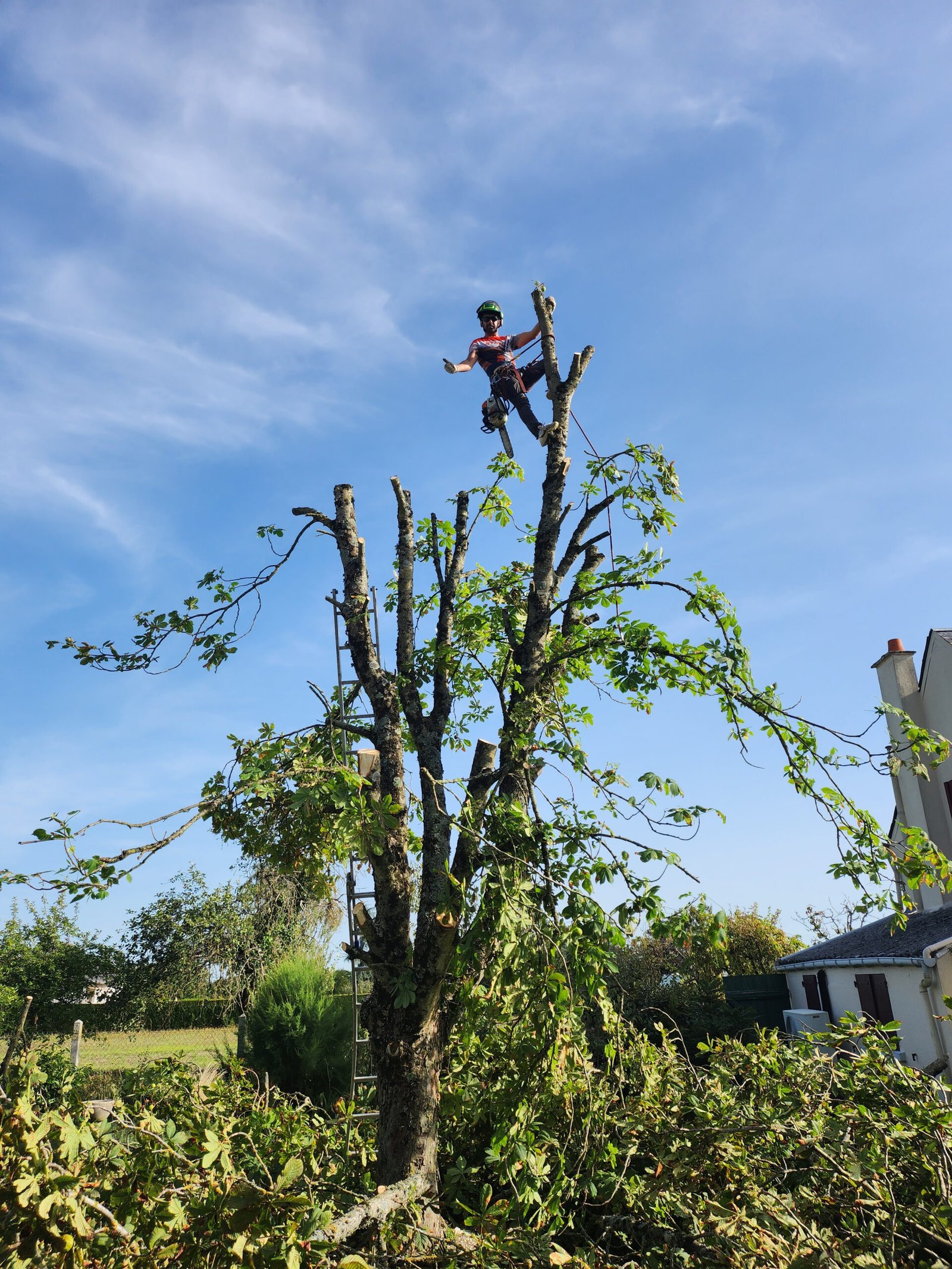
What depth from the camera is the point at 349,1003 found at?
14.8 metres

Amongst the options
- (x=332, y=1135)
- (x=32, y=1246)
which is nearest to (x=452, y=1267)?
(x=32, y=1246)

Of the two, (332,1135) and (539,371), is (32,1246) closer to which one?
(332,1135)

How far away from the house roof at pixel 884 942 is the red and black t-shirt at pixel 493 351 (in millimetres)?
8064

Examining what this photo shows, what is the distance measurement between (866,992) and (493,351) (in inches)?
495

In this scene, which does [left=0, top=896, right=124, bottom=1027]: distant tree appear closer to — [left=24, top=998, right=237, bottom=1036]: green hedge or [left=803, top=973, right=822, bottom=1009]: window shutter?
[left=24, top=998, right=237, bottom=1036]: green hedge

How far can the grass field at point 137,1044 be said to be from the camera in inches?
895

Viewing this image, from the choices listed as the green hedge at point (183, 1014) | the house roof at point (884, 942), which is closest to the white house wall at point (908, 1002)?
the house roof at point (884, 942)

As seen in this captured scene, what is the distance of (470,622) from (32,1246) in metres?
6.39

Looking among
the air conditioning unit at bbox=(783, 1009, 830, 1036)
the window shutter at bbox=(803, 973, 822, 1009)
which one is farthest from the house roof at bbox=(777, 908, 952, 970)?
the air conditioning unit at bbox=(783, 1009, 830, 1036)

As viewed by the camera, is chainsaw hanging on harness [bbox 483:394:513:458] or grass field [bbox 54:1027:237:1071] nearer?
chainsaw hanging on harness [bbox 483:394:513:458]

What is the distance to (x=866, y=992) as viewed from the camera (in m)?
14.7

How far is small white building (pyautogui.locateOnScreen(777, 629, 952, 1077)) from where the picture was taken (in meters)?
12.3

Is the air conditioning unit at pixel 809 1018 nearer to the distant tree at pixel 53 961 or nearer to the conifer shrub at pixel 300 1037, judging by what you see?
the conifer shrub at pixel 300 1037

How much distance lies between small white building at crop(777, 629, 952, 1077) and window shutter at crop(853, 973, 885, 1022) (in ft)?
0.05
